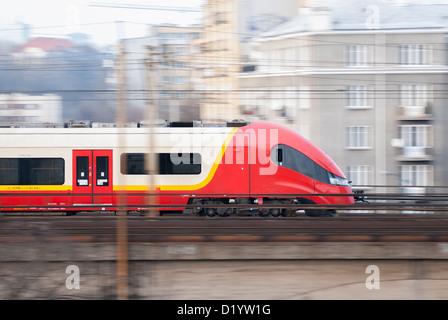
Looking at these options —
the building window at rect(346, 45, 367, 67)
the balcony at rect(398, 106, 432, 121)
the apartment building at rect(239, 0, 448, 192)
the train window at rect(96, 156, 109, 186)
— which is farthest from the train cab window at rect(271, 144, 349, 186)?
the balcony at rect(398, 106, 432, 121)

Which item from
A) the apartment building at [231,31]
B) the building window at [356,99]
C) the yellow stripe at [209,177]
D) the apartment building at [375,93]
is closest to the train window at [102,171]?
the yellow stripe at [209,177]

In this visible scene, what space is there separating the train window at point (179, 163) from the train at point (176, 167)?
3 centimetres

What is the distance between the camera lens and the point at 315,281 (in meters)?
10.5

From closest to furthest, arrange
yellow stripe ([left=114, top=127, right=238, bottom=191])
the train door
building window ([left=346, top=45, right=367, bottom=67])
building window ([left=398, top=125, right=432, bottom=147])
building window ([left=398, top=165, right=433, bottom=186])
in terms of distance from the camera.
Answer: yellow stripe ([left=114, top=127, right=238, bottom=191]) → the train door → building window ([left=346, top=45, right=367, bottom=67]) → building window ([left=398, top=165, right=433, bottom=186]) → building window ([left=398, top=125, right=432, bottom=147])

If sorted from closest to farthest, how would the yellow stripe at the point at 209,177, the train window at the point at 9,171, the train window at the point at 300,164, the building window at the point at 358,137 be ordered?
the train window at the point at 300,164 < the yellow stripe at the point at 209,177 < the train window at the point at 9,171 < the building window at the point at 358,137

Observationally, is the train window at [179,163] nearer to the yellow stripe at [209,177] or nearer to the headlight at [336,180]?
the yellow stripe at [209,177]

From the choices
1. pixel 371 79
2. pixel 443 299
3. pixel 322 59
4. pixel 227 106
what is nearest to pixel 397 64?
pixel 371 79

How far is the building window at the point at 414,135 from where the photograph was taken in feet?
102

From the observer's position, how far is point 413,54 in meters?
30.9

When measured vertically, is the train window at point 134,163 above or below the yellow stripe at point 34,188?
above

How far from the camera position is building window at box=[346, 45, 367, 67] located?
30.8m

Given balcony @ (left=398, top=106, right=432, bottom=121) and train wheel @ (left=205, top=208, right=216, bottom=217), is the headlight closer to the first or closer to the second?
train wheel @ (left=205, top=208, right=216, bottom=217)

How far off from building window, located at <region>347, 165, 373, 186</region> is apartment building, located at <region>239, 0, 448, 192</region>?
53mm

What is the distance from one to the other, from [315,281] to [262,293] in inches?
39.2
